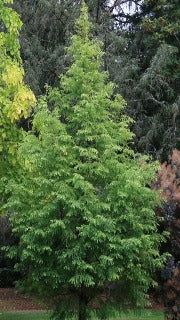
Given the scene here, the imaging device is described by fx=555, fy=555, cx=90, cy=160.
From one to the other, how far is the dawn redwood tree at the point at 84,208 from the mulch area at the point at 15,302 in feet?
28.3

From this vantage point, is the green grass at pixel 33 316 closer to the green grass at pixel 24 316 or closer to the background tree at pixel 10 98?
the green grass at pixel 24 316

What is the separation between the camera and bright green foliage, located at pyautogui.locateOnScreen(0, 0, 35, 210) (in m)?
10.4

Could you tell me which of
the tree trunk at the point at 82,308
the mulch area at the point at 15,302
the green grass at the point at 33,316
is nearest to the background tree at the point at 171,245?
the tree trunk at the point at 82,308

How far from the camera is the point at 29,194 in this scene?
9797 millimetres

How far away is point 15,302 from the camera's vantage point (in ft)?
67.9

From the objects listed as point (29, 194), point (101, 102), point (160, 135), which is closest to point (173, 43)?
point (160, 135)

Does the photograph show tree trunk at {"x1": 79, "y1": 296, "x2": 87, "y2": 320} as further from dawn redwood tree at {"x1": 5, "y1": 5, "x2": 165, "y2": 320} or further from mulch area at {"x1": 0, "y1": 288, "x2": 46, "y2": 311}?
mulch area at {"x1": 0, "y1": 288, "x2": 46, "y2": 311}

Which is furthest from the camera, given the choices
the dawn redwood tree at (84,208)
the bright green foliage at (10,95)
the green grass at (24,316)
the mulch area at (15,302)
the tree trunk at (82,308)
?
the mulch area at (15,302)

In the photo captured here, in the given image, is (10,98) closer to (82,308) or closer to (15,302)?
(82,308)

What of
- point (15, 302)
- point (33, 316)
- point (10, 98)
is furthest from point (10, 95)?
point (15, 302)

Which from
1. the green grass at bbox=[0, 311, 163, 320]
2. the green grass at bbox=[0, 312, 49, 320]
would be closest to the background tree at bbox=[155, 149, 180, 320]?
the green grass at bbox=[0, 311, 163, 320]

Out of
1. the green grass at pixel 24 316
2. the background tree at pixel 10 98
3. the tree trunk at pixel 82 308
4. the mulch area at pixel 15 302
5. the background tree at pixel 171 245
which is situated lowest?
the mulch area at pixel 15 302

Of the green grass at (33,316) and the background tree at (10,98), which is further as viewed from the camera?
the green grass at (33,316)

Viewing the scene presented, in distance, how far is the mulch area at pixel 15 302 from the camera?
1931 centimetres
